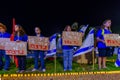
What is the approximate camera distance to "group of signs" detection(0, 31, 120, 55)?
1080 centimetres

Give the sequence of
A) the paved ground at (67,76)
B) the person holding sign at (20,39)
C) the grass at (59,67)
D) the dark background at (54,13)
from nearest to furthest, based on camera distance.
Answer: the paved ground at (67,76) → the person holding sign at (20,39) → the grass at (59,67) → the dark background at (54,13)

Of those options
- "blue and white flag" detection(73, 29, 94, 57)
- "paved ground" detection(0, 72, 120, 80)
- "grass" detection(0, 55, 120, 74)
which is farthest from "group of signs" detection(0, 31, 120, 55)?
"paved ground" detection(0, 72, 120, 80)

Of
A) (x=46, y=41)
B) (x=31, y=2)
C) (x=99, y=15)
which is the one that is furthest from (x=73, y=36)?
(x=99, y=15)

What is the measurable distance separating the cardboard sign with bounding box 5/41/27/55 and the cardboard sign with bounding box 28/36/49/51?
294 mm

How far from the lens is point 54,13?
16844mm

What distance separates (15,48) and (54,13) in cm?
636

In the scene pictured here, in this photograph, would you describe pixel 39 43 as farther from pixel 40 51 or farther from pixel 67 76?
pixel 67 76

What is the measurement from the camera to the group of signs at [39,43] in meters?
10.8

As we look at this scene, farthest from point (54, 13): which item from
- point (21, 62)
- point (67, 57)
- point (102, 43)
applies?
point (21, 62)

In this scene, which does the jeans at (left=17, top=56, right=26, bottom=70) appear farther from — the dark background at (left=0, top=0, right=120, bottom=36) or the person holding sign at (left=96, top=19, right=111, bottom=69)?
Answer: the dark background at (left=0, top=0, right=120, bottom=36)

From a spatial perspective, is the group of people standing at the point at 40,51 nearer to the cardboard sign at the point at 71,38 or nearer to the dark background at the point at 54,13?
the cardboard sign at the point at 71,38

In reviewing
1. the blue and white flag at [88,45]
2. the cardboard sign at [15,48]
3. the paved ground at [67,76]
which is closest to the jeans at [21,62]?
the cardboard sign at [15,48]

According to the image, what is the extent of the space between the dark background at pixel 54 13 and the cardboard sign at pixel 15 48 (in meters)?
4.97

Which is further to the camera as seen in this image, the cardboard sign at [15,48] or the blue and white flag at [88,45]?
the blue and white flag at [88,45]
